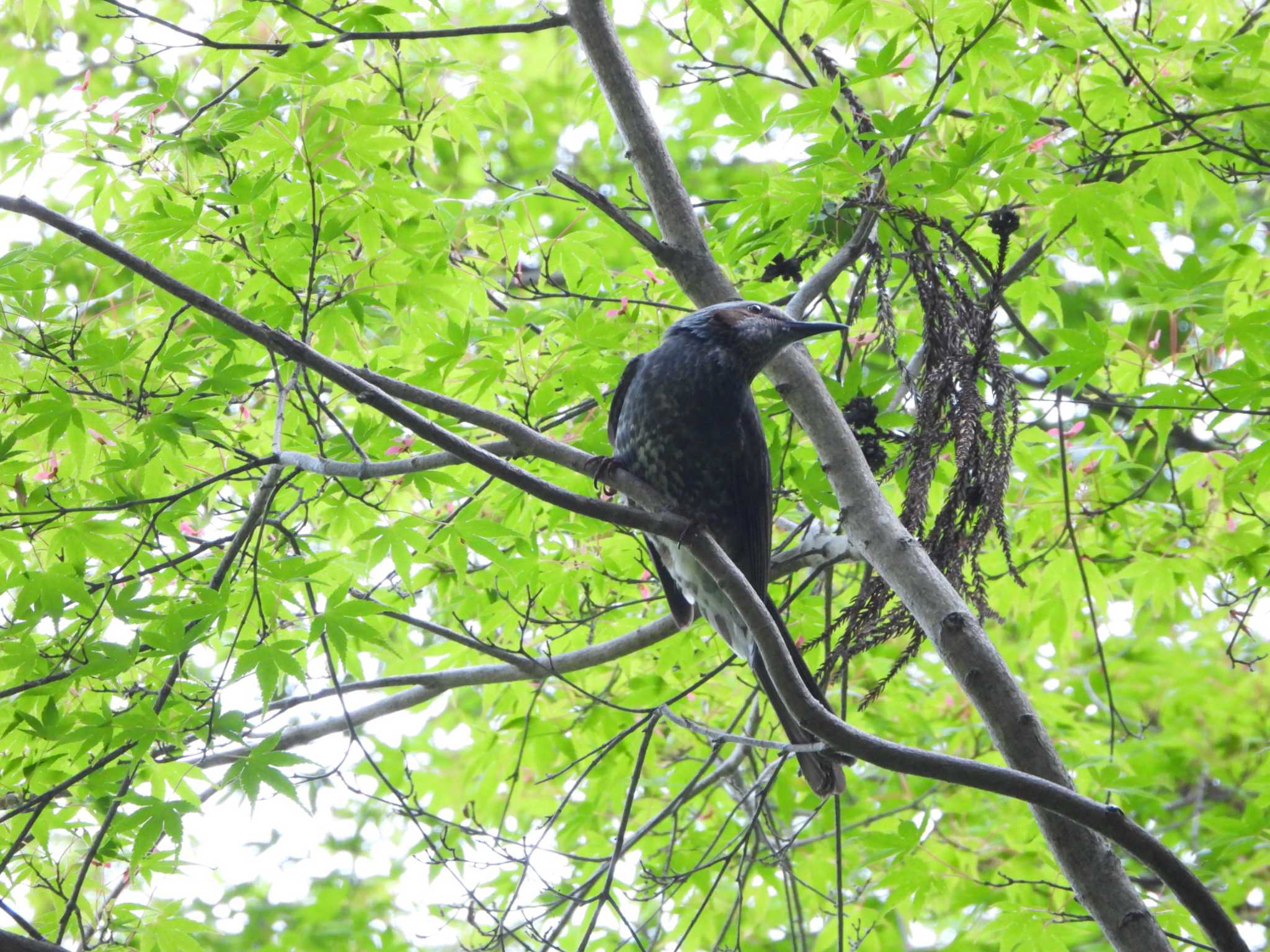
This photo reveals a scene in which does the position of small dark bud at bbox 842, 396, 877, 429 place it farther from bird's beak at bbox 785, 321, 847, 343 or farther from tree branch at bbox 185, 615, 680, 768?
tree branch at bbox 185, 615, 680, 768

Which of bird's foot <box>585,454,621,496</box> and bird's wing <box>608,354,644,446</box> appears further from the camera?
bird's wing <box>608,354,644,446</box>

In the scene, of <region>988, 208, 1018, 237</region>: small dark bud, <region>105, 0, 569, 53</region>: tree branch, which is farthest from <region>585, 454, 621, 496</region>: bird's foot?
<region>105, 0, 569, 53</region>: tree branch

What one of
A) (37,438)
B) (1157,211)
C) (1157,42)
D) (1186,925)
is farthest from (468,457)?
(1186,925)

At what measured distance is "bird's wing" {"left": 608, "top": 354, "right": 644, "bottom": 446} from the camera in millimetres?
3262

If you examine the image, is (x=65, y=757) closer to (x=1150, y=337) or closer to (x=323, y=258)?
(x=323, y=258)

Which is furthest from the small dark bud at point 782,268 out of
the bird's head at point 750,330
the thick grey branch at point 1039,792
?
the thick grey branch at point 1039,792

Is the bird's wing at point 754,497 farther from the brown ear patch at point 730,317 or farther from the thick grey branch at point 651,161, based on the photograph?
the thick grey branch at point 651,161

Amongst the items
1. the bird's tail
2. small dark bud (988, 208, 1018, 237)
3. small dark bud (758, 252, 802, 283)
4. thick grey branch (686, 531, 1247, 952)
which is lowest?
thick grey branch (686, 531, 1247, 952)

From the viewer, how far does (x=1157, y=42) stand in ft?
9.66

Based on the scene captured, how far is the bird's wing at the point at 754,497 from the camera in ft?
10.5

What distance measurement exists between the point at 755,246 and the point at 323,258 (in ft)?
3.99

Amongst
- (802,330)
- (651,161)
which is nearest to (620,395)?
(802,330)

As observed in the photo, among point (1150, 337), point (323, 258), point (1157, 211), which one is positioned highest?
point (1150, 337)

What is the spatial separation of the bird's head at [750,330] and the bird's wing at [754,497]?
0.18 m
